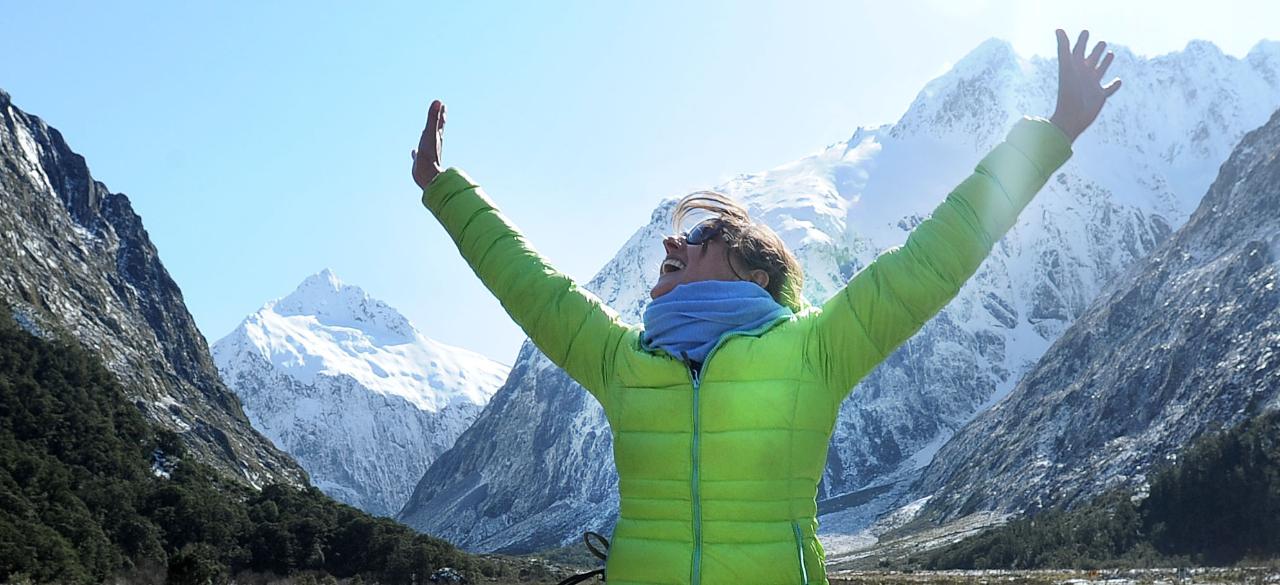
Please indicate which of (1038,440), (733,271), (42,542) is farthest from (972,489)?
(733,271)

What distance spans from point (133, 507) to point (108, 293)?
4472cm

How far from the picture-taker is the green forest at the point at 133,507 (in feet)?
232

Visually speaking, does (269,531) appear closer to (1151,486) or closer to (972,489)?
(1151,486)

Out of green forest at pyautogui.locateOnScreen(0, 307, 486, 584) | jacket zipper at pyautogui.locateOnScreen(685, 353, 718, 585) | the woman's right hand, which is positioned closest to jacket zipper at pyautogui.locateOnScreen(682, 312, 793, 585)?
jacket zipper at pyautogui.locateOnScreen(685, 353, 718, 585)

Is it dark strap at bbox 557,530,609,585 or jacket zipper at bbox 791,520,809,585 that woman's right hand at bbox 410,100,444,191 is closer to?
dark strap at bbox 557,530,609,585

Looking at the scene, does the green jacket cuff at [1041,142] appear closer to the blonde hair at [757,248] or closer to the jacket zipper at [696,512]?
the blonde hair at [757,248]

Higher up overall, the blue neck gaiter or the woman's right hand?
the woman's right hand

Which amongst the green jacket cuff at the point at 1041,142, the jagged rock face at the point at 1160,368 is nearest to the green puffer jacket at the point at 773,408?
the green jacket cuff at the point at 1041,142

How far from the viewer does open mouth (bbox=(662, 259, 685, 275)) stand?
4.71 metres

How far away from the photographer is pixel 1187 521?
368 ft

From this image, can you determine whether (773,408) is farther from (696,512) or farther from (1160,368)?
(1160,368)

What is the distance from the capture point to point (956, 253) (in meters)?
4.12

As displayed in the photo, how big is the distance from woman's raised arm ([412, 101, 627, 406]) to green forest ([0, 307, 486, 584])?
211 ft

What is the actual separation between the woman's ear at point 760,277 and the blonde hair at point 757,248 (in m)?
0.02
